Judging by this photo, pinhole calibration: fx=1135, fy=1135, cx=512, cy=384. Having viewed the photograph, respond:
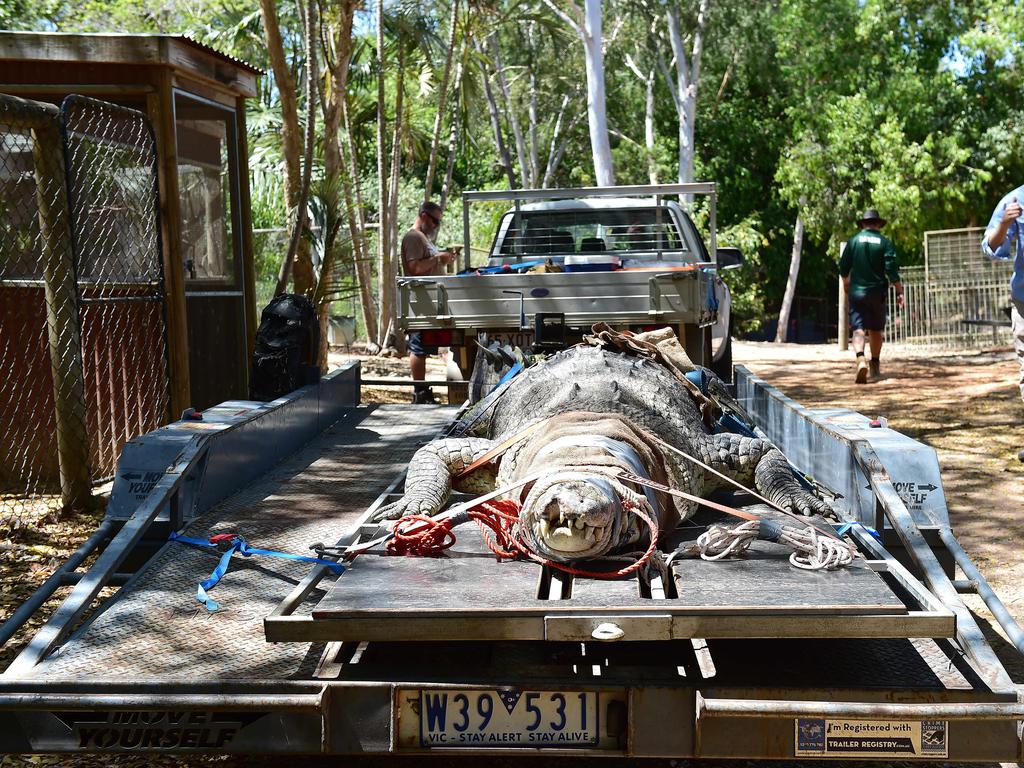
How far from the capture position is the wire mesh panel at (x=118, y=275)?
7.46m

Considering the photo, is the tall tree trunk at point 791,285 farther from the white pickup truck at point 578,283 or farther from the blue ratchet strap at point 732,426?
the blue ratchet strap at point 732,426

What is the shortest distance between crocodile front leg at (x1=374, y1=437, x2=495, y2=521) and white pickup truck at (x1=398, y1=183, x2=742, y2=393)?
236 cm

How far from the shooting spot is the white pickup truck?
7945 millimetres

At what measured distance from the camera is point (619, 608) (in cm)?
295

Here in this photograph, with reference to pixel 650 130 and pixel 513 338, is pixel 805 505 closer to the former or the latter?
pixel 513 338

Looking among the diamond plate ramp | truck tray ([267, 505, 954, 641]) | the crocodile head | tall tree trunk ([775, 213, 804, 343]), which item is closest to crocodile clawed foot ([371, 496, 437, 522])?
the diamond plate ramp

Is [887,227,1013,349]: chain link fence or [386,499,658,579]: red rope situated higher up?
[887,227,1013,349]: chain link fence

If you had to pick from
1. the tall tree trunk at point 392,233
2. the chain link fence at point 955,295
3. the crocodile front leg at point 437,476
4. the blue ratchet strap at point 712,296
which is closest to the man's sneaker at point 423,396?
the blue ratchet strap at point 712,296

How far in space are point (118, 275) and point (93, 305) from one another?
828 mm

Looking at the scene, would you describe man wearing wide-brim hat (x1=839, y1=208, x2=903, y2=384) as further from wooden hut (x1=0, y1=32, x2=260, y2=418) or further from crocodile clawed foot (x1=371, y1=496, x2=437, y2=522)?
crocodile clawed foot (x1=371, y1=496, x2=437, y2=522)

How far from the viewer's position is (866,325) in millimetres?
13969

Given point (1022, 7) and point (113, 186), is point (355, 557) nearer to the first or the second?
point (113, 186)

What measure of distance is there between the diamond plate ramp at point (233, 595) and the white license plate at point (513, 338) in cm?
266

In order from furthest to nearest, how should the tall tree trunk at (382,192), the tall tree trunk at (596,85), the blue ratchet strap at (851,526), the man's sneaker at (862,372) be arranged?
1. the tall tree trunk at (596,85)
2. the tall tree trunk at (382,192)
3. the man's sneaker at (862,372)
4. the blue ratchet strap at (851,526)
